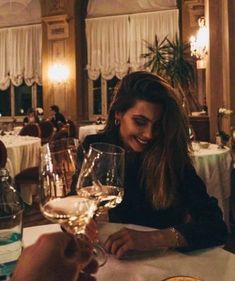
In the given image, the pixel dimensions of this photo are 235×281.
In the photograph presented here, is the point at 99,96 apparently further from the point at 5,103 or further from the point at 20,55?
the point at 5,103

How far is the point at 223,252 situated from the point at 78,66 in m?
9.66

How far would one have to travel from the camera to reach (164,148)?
4.99 feet

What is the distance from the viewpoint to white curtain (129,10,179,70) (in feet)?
32.6

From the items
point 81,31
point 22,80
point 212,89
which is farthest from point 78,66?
point 212,89

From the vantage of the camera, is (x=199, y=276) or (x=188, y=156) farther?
(x=188, y=156)

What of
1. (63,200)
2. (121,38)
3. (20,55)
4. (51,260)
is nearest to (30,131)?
(121,38)

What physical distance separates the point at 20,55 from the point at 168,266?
10734 millimetres

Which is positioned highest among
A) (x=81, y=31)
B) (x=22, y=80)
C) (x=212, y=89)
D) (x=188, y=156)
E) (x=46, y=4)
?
(x=46, y=4)

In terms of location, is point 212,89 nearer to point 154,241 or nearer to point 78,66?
point 78,66

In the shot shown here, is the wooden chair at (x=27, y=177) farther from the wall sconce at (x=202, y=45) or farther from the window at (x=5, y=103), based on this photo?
the window at (x=5, y=103)

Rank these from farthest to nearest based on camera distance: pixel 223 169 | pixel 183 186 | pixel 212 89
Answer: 1. pixel 212 89
2. pixel 223 169
3. pixel 183 186

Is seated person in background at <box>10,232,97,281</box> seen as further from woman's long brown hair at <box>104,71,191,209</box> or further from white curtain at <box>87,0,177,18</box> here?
white curtain at <box>87,0,177,18</box>

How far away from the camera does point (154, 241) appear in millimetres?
1172

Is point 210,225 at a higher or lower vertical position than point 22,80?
lower
